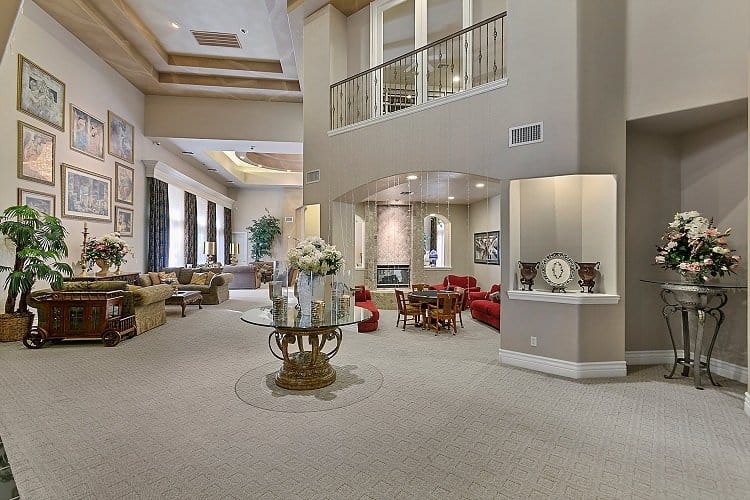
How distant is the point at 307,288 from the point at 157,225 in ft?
26.8

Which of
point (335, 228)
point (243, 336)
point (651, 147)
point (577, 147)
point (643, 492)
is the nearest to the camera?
point (643, 492)

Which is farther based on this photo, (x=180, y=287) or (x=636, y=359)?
(x=180, y=287)

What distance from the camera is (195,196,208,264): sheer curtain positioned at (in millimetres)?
14047

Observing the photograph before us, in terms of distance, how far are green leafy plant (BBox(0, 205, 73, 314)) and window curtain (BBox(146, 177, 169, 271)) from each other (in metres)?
4.20

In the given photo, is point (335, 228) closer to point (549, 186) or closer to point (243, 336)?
point (243, 336)

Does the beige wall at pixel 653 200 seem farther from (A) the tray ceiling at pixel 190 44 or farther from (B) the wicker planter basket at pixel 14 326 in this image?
(B) the wicker planter basket at pixel 14 326

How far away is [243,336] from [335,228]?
8.07ft

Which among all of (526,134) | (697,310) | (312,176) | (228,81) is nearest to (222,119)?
(228,81)

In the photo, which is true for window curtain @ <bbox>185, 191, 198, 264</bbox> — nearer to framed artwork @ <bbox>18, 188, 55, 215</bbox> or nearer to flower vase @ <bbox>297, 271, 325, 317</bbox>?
framed artwork @ <bbox>18, 188, 55, 215</bbox>

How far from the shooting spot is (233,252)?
54.6 ft

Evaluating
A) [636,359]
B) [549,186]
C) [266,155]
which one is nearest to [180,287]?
[266,155]

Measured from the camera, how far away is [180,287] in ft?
31.7

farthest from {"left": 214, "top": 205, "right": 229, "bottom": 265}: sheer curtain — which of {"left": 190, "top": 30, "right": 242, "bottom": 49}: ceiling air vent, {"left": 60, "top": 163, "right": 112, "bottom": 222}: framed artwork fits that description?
{"left": 190, "top": 30, "right": 242, "bottom": 49}: ceiling air vent

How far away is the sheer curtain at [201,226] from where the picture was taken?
14047 millimetres
